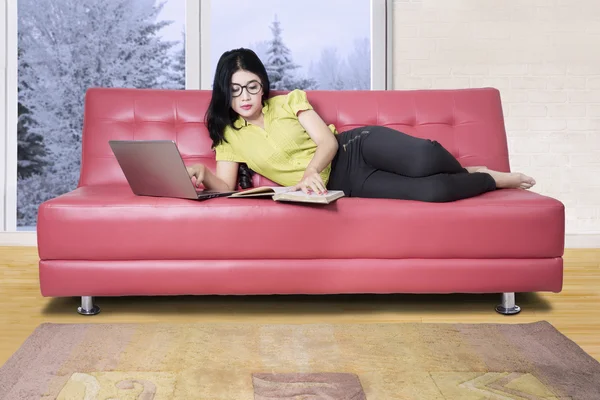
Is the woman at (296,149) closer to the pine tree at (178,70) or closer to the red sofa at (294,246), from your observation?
the red sofa at (294,246)

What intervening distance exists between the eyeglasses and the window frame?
143 cm

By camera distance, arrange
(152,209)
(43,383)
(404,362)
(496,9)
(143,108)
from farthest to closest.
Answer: (496,9) < (143,108) < (152,209) < (404,362) < (43,383)

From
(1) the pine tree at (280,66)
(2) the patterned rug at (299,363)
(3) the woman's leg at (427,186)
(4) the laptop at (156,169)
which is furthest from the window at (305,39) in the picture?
(2) the patterned rug at (299,363)

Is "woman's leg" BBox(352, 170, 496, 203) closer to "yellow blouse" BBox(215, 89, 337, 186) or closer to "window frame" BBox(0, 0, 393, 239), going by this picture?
"yellow blouse" BBox(215, 89, 337, 186)

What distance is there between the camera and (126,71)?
14.0 feet

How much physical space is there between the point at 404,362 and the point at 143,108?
70.3 inches

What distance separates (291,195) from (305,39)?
2.07 metres

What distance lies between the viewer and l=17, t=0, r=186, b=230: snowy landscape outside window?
4.24 metres

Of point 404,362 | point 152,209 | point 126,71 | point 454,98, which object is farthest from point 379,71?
point 404,362

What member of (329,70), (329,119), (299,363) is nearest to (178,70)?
(329,70)

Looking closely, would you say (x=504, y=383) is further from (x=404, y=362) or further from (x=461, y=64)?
(x=461, y=64)

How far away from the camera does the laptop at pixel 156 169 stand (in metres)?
2.39

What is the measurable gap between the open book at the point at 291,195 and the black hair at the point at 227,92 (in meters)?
0.46

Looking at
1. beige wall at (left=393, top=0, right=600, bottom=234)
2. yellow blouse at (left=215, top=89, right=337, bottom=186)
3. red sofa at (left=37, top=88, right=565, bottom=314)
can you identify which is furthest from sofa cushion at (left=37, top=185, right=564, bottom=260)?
beige wall at (left=393, top=0, right=600, bottom=234)
